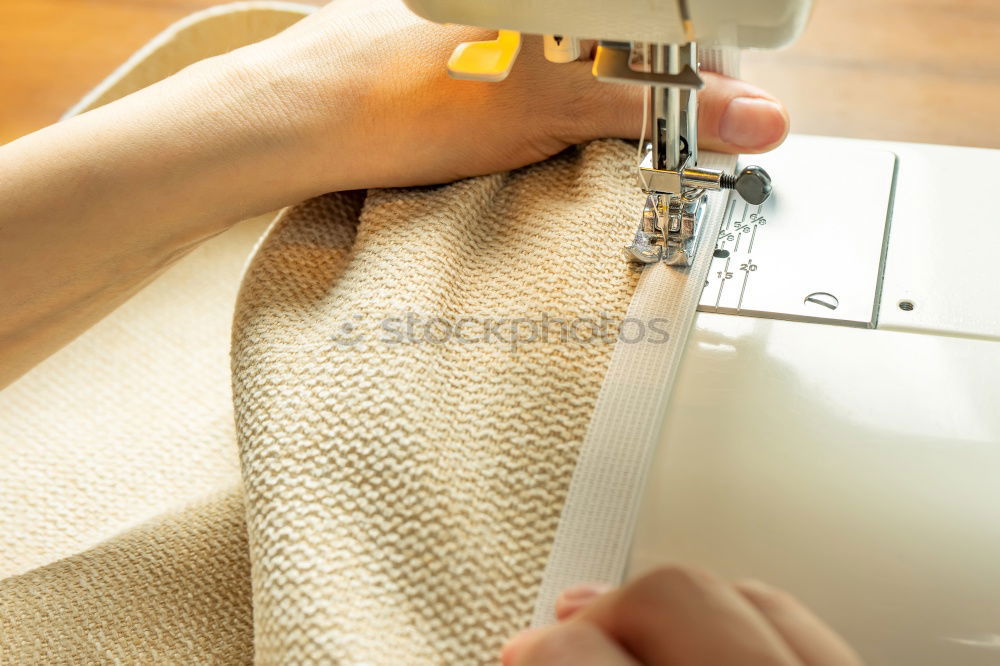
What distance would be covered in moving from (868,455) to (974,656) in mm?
93

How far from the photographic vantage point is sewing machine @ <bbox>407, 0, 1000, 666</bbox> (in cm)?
41

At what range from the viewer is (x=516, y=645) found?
0.40 meters

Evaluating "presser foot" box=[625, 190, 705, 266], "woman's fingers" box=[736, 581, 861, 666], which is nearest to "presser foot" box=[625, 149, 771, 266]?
"presser foot" box=[625, 190, 705, 266]

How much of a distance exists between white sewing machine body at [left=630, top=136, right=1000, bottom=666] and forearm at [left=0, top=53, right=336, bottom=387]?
1.00ft

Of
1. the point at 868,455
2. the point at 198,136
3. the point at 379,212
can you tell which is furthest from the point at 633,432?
the point at 198,136

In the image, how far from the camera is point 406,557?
451 millimetres

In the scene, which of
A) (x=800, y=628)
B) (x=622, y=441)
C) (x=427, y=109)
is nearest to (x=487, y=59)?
(x=427, y=109)

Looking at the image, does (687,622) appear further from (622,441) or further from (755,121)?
(755,121)

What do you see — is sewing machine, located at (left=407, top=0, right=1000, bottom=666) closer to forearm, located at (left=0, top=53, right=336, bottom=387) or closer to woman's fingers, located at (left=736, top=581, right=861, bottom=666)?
woman's fingers, located at (left=736, top=581, right=861, bottom=666)

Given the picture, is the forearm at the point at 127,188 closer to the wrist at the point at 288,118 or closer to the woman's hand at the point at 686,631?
the wrist at the point at 288,118

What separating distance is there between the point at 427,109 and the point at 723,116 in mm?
184

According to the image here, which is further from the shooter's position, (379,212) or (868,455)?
(379,212)

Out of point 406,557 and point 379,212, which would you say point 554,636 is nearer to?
point 406,557

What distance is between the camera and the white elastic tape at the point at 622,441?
17.2 inches
